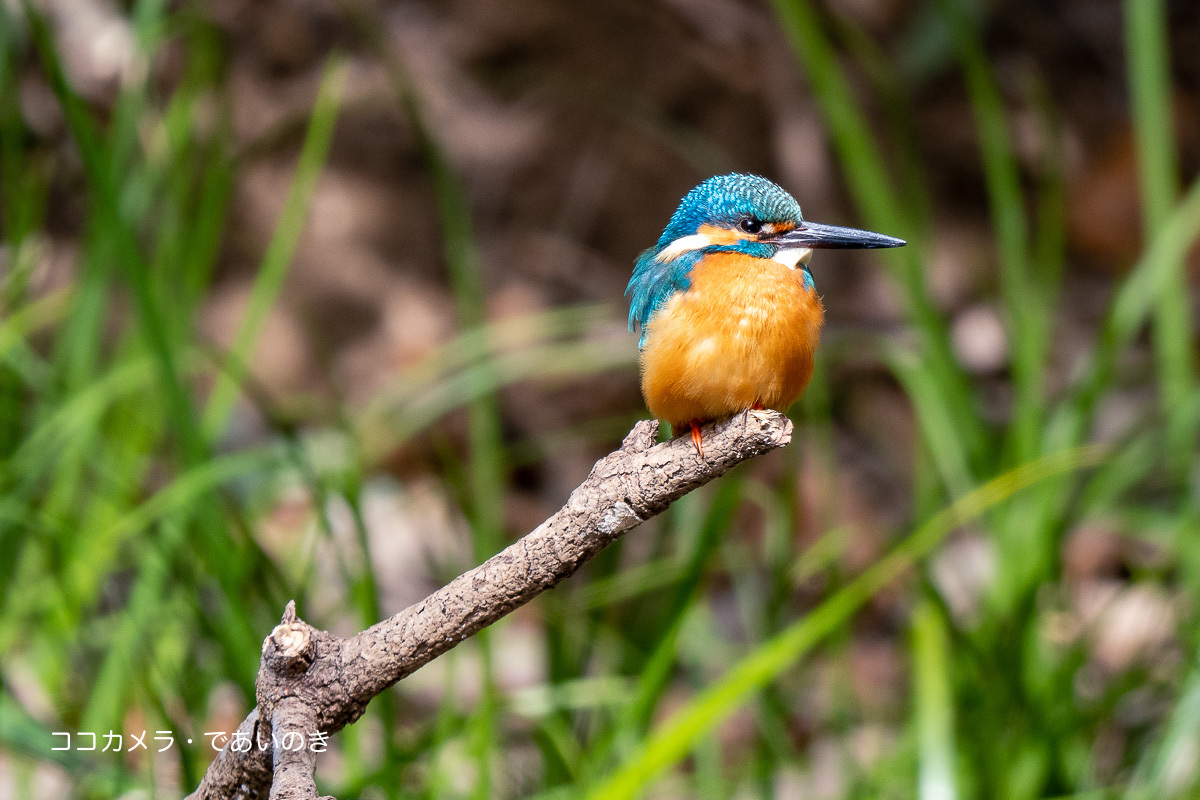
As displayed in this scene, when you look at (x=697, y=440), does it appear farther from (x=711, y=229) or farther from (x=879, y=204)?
(x=879, y=204)

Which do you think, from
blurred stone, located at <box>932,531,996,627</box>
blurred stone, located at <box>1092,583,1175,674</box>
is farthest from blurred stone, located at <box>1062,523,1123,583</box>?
blurred stone, located at <box>932,531,996,627</box>

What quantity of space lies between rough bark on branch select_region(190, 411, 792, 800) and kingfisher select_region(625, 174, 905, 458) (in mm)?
200

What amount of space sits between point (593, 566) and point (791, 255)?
157 cm

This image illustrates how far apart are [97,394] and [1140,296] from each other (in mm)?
2472

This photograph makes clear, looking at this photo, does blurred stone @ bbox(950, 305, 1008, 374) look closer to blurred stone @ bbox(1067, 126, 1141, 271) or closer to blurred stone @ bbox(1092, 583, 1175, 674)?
blurred stone @ bbox(1067, 126, 1141, 271)

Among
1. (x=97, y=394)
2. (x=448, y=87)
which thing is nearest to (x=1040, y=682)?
(x=97, y=394)

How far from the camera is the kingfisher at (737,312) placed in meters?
1.04

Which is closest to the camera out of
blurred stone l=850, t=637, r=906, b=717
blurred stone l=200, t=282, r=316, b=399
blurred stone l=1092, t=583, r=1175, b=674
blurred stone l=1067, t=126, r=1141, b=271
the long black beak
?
the long black beak

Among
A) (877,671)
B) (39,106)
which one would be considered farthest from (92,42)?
(877,671)

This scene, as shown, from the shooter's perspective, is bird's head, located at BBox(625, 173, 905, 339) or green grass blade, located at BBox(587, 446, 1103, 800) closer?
bird's head, located at BBox(625, 173, 905, 339)

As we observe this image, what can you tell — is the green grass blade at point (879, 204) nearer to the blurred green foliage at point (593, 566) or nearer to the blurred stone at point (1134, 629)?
the blurred green foliage at point (593, 566)

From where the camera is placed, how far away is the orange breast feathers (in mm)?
Answer: 1036

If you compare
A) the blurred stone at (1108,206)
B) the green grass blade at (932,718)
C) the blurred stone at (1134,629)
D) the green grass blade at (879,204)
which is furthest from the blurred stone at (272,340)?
the blurred stone at (1108,206)

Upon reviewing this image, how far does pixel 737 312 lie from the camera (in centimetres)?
108
